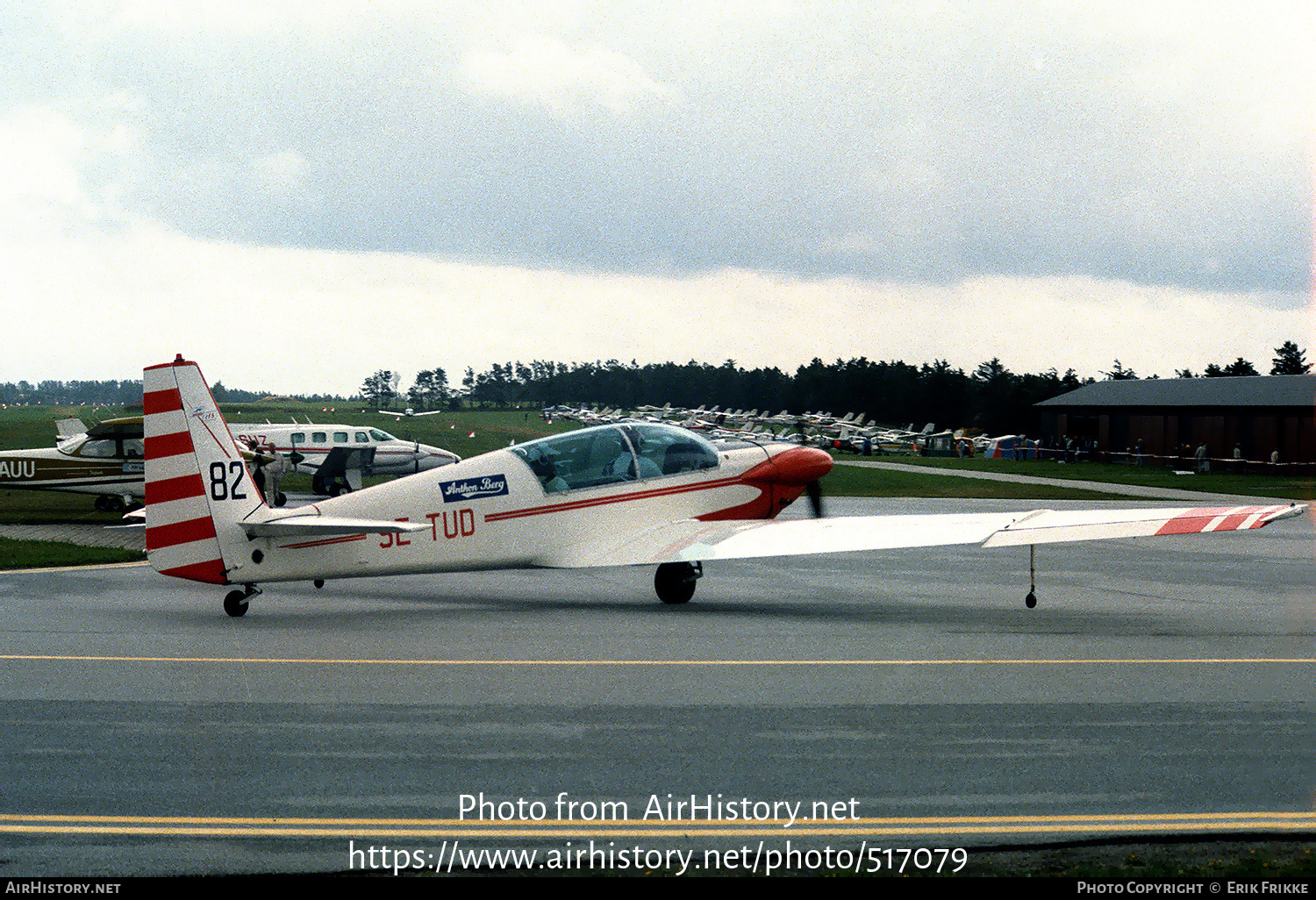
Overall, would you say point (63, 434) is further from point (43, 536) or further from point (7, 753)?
point (7, 753)

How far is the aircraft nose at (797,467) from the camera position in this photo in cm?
1842

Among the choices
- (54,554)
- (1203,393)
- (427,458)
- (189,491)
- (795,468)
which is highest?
(1203,393)

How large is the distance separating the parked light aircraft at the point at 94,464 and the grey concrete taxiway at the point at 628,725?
16958 millimetres

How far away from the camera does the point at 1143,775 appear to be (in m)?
8.07

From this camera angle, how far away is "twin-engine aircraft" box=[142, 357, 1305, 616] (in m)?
14.6

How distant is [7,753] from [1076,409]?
77652 millimetres

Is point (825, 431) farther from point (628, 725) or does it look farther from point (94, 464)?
point (628, 725)

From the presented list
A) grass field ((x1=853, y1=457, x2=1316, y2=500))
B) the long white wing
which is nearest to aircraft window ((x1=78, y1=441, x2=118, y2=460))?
the long white wing

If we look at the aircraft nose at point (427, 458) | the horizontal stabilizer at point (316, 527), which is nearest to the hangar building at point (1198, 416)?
the aircraft nose at point (427, 458)

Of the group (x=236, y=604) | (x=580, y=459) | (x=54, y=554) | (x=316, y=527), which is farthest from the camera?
(x=54, y=554)

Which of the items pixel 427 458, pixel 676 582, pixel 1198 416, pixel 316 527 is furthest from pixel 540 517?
pixel 1198 416

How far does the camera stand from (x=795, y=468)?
18516 mm

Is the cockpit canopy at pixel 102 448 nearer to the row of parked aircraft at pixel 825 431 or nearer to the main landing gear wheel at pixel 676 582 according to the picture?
the main landing gear wheel at pixel 676 582

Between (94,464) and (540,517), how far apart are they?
22.1 m
